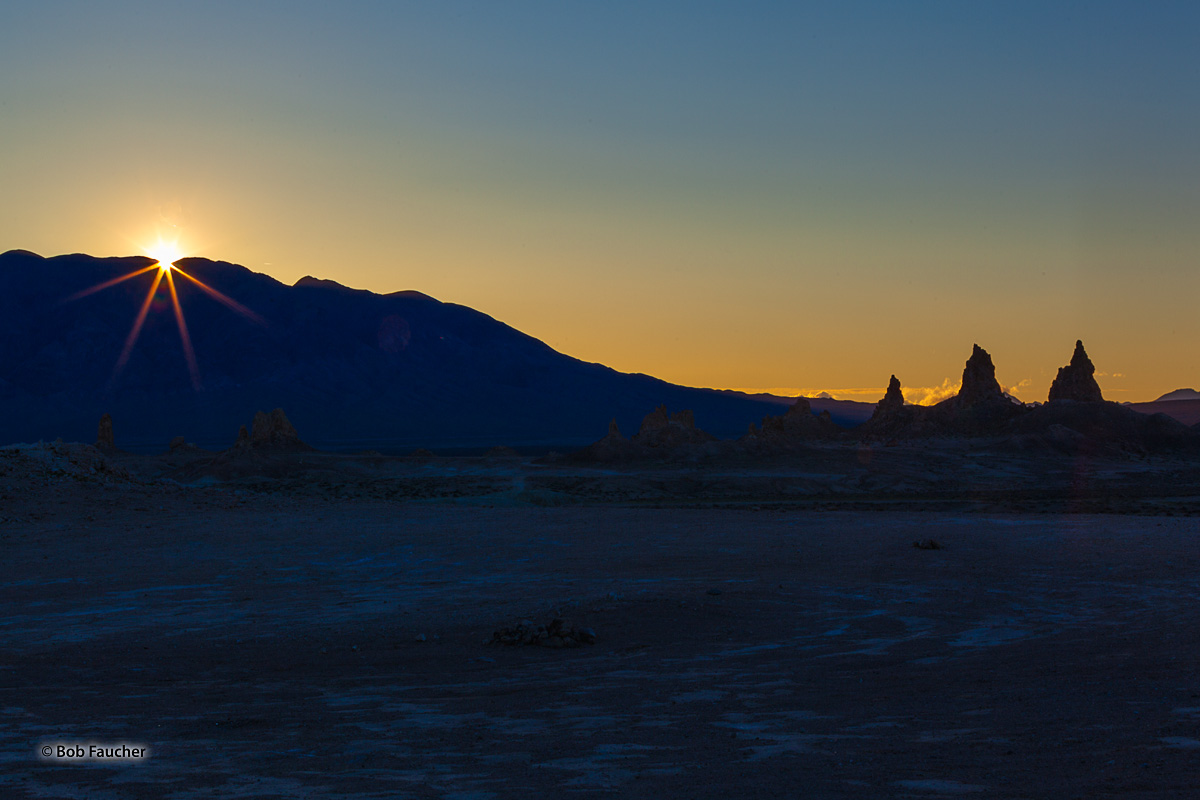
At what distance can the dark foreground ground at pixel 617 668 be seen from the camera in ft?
27.3

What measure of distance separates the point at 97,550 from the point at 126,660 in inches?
547

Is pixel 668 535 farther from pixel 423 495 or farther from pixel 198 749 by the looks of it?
pixel 423 495

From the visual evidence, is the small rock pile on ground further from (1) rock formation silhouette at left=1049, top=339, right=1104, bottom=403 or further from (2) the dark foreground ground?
(1) rock formation silhouette at left=1049, top=339, right=1104, bottom=403

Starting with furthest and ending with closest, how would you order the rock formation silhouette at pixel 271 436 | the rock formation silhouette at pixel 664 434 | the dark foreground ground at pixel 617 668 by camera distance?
the rock formation silhouette at pixel 664 434
the rock formation silhouette at pixel 271 436
the dark foreground ground at pixel 617 668

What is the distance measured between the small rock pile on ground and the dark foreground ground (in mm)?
190

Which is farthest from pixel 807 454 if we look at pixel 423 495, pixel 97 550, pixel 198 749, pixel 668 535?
pixel 198 749

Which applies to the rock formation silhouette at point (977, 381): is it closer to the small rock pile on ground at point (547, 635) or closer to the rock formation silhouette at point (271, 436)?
the rock formation silhouette at point (271, 436)

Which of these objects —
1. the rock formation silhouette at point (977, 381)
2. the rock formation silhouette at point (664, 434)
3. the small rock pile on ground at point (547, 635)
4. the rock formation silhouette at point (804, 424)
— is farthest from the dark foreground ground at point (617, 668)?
the rock formation silhouette at point (977, 381)

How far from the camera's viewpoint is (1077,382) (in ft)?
315

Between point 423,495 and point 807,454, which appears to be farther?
point 807,454

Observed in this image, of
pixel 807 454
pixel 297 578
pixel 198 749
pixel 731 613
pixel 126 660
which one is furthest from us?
pixel 807 454

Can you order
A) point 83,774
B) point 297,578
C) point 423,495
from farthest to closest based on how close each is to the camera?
point 423,495 → point 297,578 → point 83,774

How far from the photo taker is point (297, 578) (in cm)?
2162

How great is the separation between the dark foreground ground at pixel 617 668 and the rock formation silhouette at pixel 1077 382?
75.0 metres
